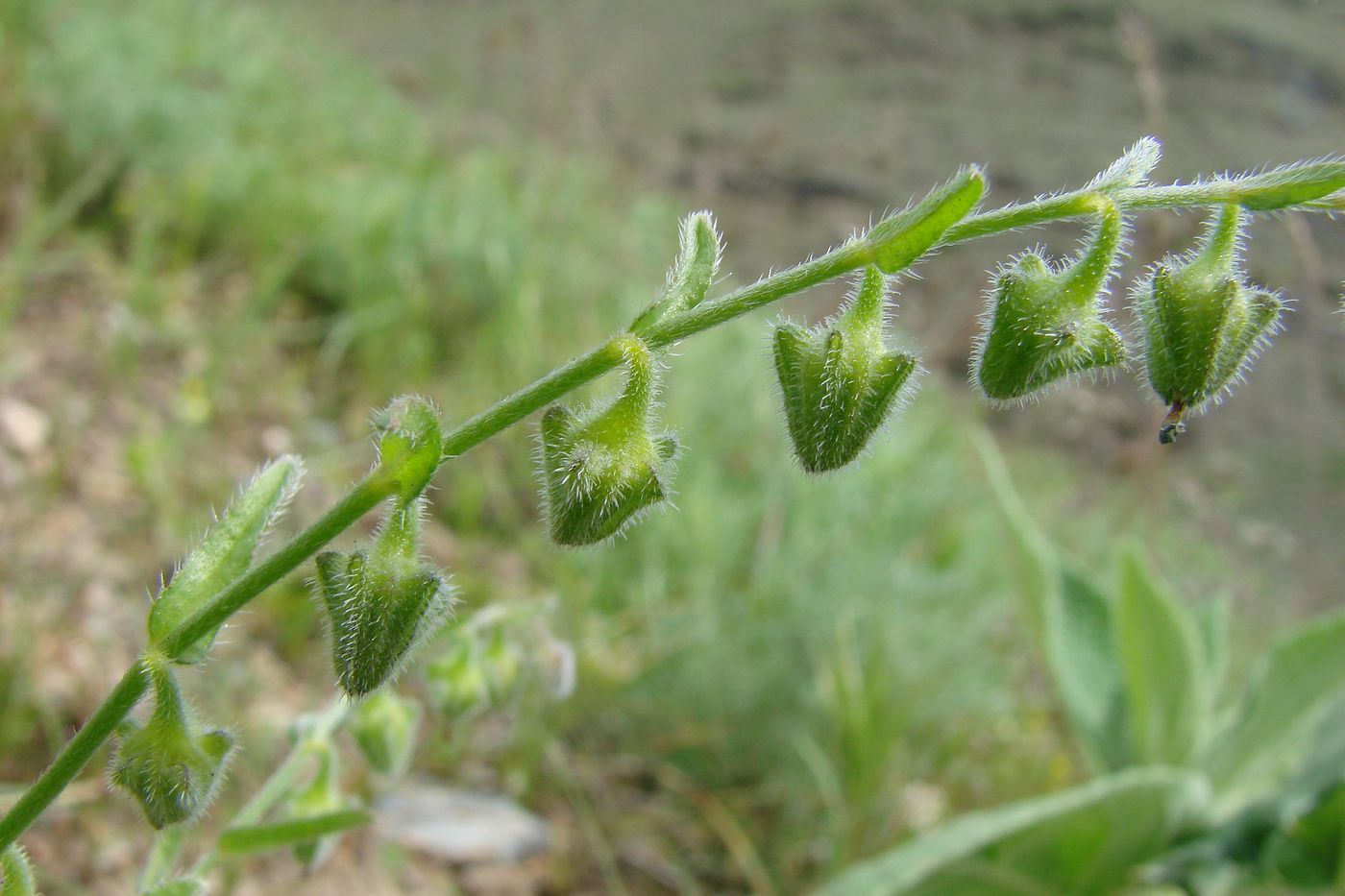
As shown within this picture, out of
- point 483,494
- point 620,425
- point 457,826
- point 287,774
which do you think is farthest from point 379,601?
point 483,494

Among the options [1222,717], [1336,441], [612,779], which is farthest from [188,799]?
[1336,441]

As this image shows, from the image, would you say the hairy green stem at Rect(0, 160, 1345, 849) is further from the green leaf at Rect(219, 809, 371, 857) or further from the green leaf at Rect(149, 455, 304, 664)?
the green leaf at Rect(219, 809, 371, 857)

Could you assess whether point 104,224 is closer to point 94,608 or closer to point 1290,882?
point 94,608

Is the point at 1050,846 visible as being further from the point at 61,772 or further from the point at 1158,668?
the point at 61,772

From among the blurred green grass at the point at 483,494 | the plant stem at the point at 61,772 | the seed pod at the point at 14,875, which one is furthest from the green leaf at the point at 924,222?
the blurred green grass at the point at 483,494

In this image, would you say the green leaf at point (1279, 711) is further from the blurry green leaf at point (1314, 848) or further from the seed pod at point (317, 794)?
the seed pod at point (317, 794)
